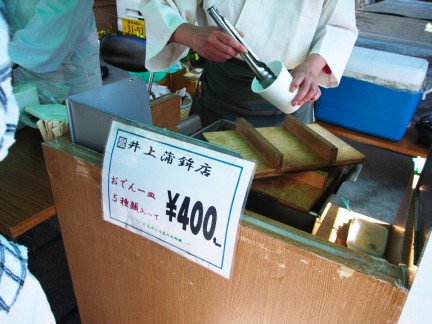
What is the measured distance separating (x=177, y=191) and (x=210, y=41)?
0.43 m

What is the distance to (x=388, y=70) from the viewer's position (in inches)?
58.9

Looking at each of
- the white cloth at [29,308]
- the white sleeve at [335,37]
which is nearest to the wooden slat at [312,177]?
the white sleeve at [335,37]

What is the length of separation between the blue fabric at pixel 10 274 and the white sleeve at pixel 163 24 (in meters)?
0.66

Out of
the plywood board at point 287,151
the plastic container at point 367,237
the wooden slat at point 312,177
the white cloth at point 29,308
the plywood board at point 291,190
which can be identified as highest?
the plywood board at point 287,151

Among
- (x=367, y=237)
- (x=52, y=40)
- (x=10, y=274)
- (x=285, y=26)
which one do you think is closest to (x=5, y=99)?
(x=10, y=274)

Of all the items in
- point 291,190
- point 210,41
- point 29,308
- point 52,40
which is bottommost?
point 29,308

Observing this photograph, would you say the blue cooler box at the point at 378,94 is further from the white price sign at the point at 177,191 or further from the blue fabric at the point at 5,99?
the blue fabric at the point at 5,99

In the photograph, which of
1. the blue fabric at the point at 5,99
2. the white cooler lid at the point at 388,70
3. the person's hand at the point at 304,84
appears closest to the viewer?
the blue fabric at the point at 5,99

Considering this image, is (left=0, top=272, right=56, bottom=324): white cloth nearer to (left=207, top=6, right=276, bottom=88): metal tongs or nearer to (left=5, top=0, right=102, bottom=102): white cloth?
(left=207, top=6, right=276, bottom=88): metal tongs

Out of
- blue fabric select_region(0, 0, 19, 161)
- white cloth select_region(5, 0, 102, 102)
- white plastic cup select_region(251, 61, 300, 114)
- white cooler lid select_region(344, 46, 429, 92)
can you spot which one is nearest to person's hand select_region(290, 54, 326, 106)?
white plastic cup select_region(251, 61, 300, 114)

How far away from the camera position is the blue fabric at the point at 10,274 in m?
0.51

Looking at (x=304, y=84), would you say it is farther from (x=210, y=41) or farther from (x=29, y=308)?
(x=29, y=308)

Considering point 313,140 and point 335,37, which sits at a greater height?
point 335,37

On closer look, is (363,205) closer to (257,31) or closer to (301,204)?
(257,31)
